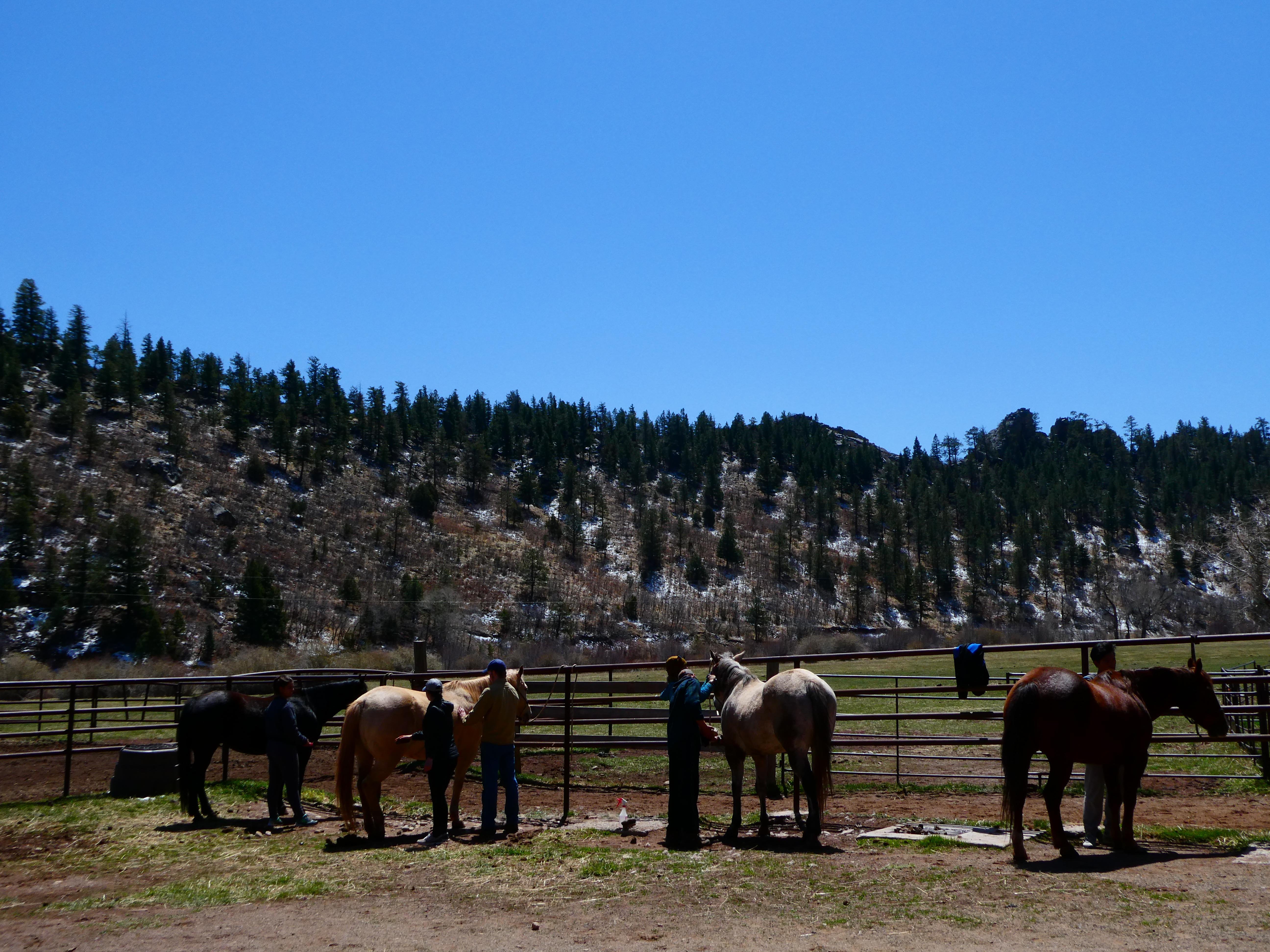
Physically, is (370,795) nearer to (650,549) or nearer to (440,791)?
(440,791)

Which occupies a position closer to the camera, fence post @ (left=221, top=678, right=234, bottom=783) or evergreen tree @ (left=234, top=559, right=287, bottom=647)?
fence post @ (left=221, top=678, right=234, bottom=783)

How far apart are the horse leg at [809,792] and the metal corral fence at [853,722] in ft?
3.31

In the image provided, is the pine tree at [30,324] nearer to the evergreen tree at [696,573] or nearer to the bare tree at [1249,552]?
the evergreen tree at [696,573]

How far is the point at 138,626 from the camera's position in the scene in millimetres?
57281

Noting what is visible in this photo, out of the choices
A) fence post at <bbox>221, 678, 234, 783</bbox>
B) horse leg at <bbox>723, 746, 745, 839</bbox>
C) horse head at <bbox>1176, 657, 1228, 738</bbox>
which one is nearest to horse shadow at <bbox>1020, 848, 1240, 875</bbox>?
horse head at <bbox>1176, 657, 1228, 738</bbox>

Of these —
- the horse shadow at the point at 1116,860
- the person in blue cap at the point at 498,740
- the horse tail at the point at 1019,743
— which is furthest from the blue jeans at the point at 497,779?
the horse shadow at the point at 1116,860

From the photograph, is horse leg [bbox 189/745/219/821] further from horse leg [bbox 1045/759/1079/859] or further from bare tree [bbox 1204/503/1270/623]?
bare tree [bbox 1204/503/1270/623]

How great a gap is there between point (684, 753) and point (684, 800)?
45 centimetres

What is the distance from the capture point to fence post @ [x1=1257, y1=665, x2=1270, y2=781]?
9.88 meters

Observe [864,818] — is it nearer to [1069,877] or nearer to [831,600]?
[1069,877]

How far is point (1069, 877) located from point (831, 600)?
90153mm

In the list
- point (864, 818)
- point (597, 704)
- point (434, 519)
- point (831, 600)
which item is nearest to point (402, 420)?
point (434, 519)

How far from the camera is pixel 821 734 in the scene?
28.9 feet

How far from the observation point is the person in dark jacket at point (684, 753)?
8.95m
